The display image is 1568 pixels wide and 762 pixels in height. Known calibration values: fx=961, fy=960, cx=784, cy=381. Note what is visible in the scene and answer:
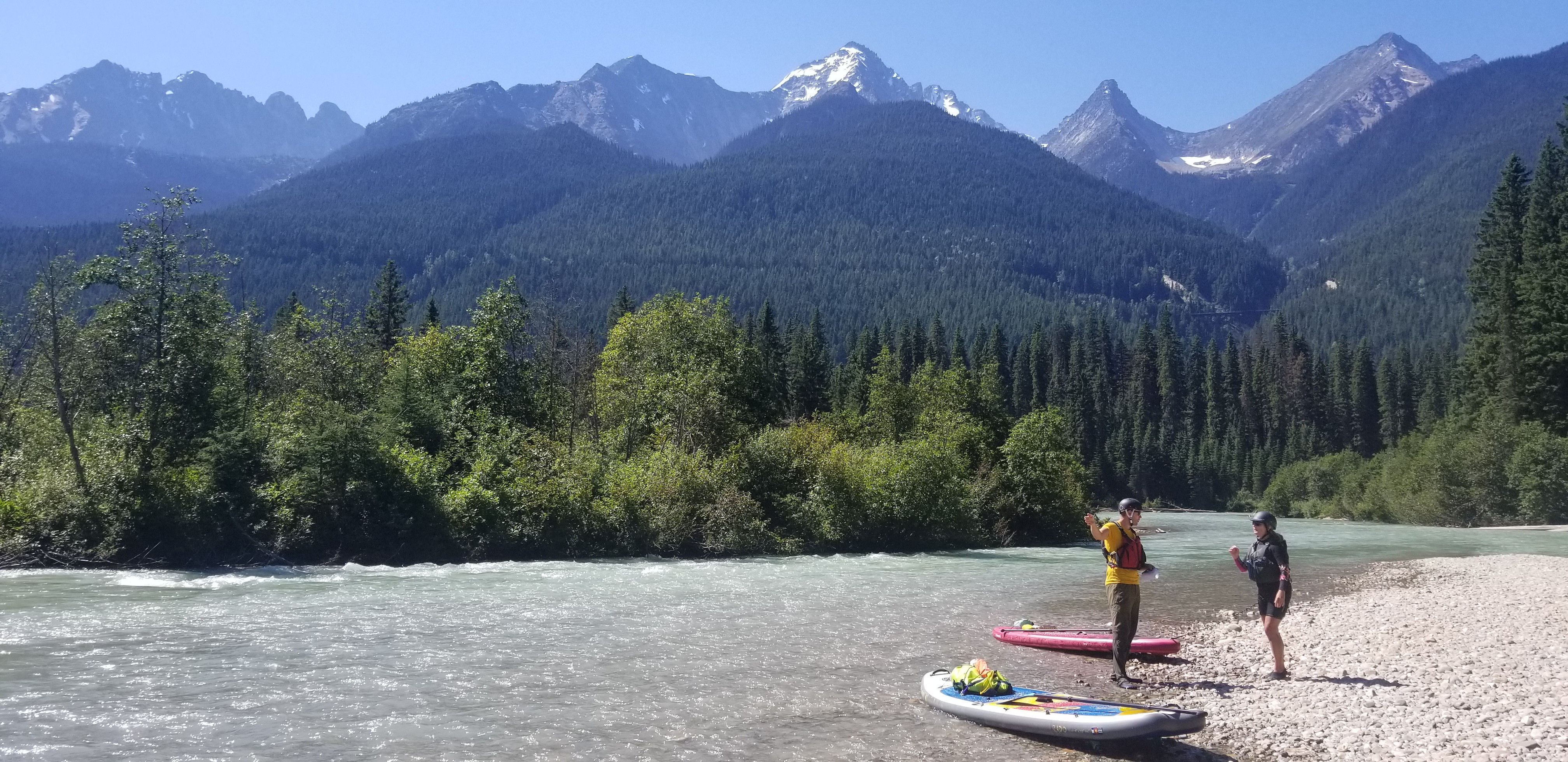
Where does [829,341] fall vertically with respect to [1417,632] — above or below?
above

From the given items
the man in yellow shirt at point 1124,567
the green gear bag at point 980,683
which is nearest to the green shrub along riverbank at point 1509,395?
the man in yellow shirt at point 1124,567

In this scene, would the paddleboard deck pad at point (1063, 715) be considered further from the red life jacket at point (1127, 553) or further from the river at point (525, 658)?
the red life jacket at point (1127, 553)

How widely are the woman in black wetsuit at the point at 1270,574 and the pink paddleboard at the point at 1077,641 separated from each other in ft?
7.25

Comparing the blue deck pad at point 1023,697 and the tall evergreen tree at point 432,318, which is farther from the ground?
the tall evergreen tree at point 432,318

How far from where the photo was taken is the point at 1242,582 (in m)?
26.8

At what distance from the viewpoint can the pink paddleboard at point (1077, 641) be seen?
620 inches

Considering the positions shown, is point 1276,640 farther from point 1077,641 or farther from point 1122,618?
point 1077,641

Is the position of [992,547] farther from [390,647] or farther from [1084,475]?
[390,647]

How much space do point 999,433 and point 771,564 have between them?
22591mm

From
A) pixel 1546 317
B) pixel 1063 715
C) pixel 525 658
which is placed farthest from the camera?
pixel 1546 317

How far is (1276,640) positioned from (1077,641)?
3651 mm

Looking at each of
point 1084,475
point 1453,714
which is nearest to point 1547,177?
point 1084,475

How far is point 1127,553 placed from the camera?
44.1ft

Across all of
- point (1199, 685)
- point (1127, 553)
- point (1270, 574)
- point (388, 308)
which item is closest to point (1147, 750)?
point (1127, 553)
